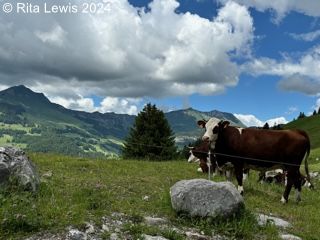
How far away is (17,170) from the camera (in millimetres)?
13891

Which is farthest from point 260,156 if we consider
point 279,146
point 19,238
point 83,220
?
point 19,238

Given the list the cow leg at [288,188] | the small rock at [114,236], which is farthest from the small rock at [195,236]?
the cow leg at [288,188]

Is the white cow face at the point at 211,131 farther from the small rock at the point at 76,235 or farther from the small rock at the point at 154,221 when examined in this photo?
the small rock at the point at 76,235

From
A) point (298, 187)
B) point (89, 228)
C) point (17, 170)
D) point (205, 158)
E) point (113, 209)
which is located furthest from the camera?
point (205, 158)

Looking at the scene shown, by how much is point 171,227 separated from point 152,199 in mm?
3025

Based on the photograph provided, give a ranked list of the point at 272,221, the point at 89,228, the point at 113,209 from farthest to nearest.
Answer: the point at 272,221 < the point at 113,209 < the point at 89,228

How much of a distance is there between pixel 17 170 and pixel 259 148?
1135 cm

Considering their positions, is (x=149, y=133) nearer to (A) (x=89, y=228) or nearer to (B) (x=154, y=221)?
(B) (x=154, y=221)

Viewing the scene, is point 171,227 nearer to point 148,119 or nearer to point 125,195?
point 125,195

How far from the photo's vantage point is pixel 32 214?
11.7 meters

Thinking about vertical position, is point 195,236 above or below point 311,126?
below

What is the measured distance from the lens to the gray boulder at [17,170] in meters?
13.5

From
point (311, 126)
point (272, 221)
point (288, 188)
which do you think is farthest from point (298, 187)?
point (311, 126)

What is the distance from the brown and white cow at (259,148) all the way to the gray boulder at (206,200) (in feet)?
22.6
